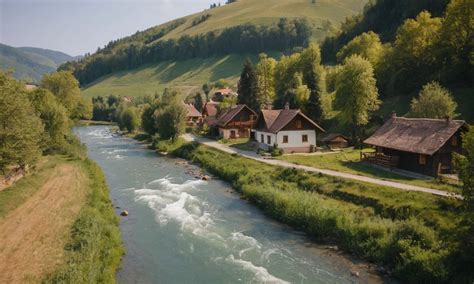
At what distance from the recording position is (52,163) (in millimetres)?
49500

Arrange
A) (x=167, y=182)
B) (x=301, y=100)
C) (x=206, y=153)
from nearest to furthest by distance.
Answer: (x=167, y=182) → (x=206, y=153) → (x=301, y=100)

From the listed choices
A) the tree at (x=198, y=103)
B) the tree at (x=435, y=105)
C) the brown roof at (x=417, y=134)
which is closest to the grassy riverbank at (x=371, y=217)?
the brown roof at (x=417, y=134)

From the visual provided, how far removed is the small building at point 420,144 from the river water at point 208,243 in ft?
46.5

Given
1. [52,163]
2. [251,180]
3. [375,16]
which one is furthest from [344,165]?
[375,16]

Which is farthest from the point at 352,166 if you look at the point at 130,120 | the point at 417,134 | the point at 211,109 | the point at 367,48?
the point at 130,120

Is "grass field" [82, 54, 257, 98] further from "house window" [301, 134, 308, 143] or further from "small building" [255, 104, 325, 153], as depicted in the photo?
"house window" [301, 134, 308, 143]

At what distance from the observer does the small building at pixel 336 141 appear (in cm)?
5534

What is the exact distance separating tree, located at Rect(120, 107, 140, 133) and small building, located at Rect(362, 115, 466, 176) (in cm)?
7175

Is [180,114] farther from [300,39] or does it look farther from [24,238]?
[300,39]

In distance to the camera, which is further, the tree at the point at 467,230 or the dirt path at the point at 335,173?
the dirt path at the point at 335,173

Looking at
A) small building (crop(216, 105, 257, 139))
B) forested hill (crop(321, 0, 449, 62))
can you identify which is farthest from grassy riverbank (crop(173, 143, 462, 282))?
forested hill (crop(321, 0, 449, 62))

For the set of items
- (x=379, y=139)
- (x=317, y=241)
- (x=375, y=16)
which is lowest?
(x=317, y=241)

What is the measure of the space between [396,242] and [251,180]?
19.4 m

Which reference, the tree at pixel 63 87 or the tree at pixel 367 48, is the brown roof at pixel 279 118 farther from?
the tree at pixel 63 87
